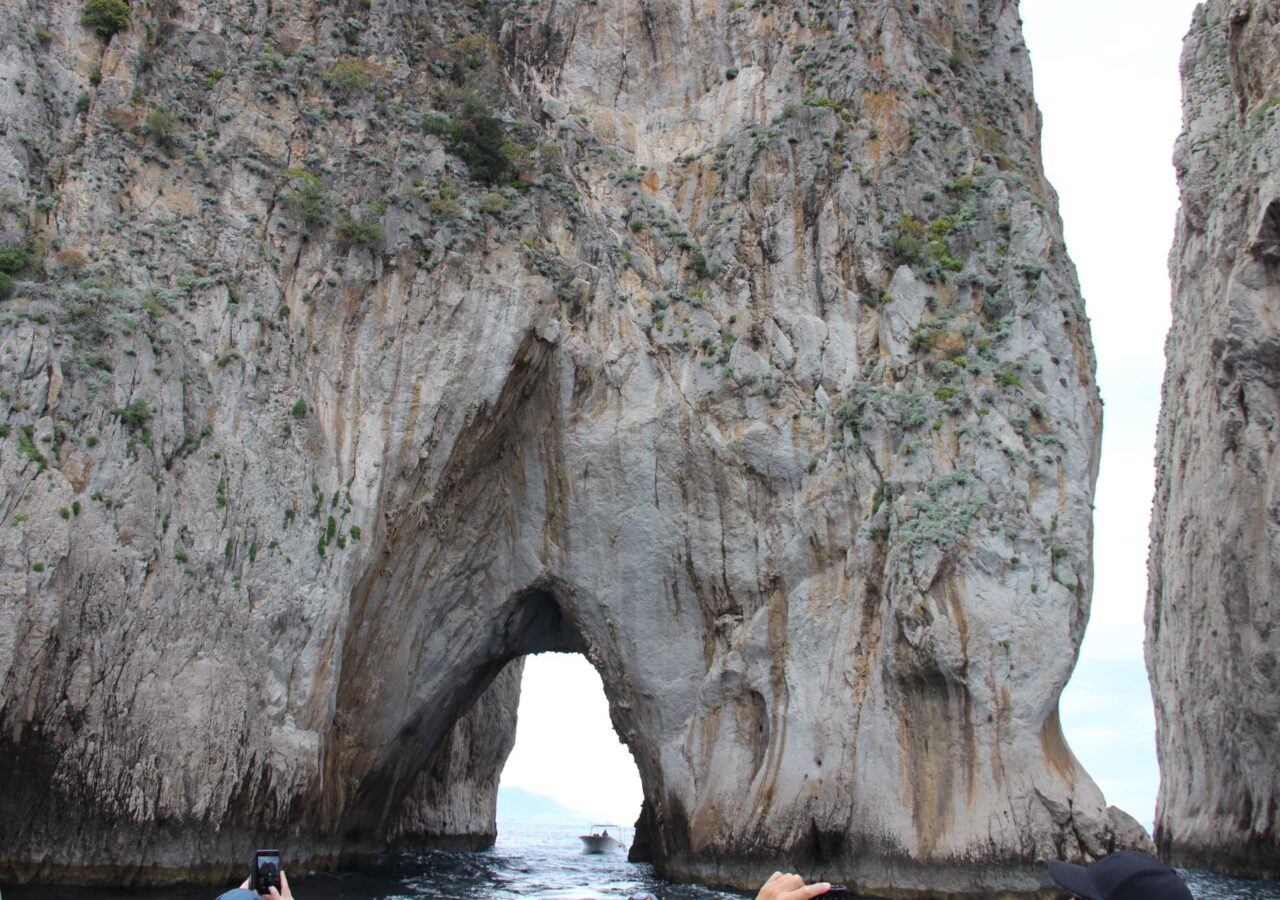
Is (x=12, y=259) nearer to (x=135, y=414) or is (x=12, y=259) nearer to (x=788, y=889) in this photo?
(x=135, y=414)

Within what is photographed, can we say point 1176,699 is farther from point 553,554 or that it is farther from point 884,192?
point 553,554

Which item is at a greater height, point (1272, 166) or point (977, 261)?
point (1272, 166)

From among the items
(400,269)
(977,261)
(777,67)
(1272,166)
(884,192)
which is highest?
(777,67)

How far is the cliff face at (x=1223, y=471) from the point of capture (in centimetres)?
3175

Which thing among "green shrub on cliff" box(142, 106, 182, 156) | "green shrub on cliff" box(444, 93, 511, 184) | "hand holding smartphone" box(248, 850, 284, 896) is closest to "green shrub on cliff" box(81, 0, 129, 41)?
"green shrub on cliff" box(142, 106, 182, 156)

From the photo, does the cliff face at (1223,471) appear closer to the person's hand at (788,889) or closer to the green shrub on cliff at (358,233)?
the green shrub on cliff at (358,233)

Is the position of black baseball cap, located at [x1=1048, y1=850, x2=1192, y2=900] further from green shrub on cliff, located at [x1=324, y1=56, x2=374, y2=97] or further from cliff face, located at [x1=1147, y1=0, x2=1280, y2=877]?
cliff face, located at [x1=1147, y1=0, x2=1280, y2=877]

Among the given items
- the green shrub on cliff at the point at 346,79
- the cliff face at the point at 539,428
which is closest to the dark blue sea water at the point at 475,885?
the cliff face at the point at 539,428

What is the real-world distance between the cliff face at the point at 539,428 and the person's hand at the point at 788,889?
18.3 m

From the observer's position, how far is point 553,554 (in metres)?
28.6

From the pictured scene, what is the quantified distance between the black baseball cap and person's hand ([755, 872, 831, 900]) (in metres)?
0.78

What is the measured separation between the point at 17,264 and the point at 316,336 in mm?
6386

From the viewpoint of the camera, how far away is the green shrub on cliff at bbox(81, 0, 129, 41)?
2689cm

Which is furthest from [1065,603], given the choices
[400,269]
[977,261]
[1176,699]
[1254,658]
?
[1176,699]
